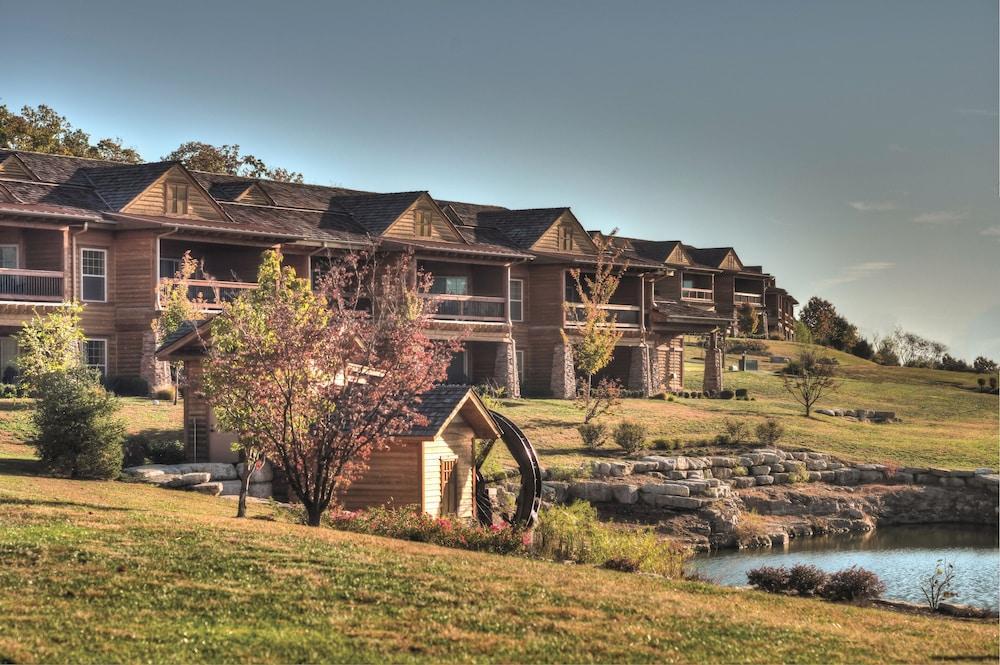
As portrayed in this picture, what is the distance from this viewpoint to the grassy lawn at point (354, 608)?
1323 centimetres

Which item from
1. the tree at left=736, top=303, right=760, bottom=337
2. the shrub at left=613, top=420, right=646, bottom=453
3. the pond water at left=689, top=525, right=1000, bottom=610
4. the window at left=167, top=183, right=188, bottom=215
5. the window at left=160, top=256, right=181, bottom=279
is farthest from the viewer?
the tree at left=736, top=303, right=760, bottom=337

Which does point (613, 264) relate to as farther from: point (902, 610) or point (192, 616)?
point (192, 616)

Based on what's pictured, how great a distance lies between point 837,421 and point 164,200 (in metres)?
26.7

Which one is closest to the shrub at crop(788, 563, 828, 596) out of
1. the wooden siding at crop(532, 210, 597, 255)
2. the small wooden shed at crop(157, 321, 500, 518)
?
the small wooden shed at crop(157, 321, 500, 518)

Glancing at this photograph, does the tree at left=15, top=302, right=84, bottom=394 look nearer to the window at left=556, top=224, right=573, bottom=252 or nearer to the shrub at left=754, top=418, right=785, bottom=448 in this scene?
the shrub at left=754, top=418, right=785, bottom=448

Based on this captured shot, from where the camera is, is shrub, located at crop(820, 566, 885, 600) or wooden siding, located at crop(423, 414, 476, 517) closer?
shrub, located at crop(820, 566, 885, 600)

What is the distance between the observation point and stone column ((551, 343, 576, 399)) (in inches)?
2031

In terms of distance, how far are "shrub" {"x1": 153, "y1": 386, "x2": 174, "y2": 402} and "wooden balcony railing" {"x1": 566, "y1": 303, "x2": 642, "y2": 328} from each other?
63.0 feet

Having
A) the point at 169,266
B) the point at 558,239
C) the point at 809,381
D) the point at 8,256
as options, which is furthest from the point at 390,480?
the point at 809,381

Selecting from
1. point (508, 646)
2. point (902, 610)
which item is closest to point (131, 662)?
point (508, 646)

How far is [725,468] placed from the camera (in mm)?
37688

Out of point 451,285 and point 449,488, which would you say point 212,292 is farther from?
point 449,488

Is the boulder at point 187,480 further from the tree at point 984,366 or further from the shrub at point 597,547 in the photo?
the tree at point 984,366

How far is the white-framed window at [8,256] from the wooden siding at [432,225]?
43.8 ft
